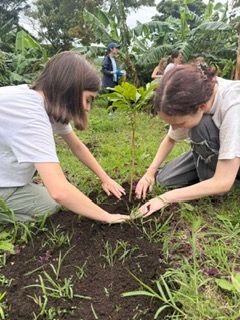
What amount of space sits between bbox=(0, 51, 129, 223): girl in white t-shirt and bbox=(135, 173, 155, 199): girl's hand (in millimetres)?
366

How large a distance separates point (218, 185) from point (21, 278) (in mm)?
1112

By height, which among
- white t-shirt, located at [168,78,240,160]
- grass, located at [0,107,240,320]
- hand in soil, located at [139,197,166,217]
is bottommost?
grass, located at [0,107,240,320]

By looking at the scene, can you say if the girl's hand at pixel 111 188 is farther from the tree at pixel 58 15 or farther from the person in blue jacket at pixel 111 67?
the tree at pixel 58 15

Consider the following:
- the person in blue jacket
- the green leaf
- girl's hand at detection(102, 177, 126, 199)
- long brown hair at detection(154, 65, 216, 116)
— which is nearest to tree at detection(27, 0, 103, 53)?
the person in blue jacket

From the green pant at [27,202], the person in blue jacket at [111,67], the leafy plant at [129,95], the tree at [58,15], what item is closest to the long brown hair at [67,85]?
the leafy plant at [129,95]

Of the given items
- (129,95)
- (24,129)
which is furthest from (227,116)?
(24,129)

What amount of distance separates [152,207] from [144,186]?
370mm

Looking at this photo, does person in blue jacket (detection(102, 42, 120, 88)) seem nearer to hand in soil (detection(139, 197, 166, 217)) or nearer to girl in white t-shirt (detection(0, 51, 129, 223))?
girl in white t-shirt (detection(0, 51, 129, 223))

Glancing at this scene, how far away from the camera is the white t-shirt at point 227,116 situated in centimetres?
219

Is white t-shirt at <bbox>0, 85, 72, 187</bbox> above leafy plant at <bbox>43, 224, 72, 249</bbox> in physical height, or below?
above

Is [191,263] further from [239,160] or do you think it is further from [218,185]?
[239,160]

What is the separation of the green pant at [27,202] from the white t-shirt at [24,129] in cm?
20

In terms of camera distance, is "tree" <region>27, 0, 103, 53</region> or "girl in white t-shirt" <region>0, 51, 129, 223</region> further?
"tree" <region>27, 0, 103, 53</region>

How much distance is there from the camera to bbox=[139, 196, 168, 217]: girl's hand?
2.23 m
